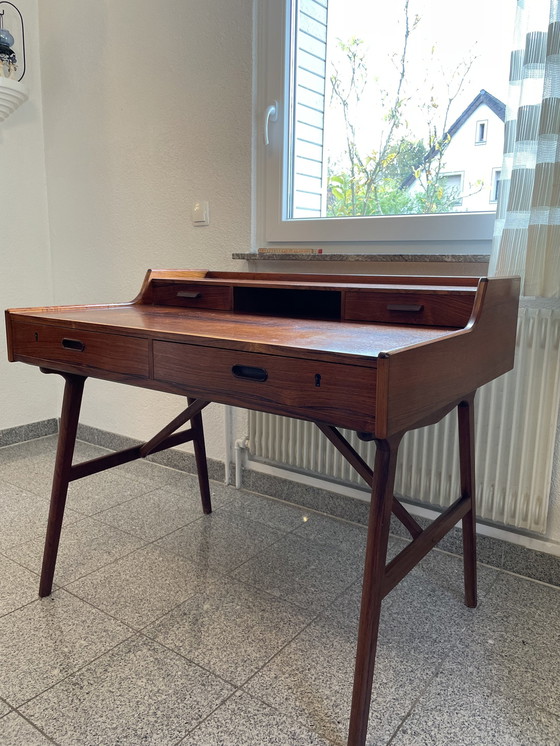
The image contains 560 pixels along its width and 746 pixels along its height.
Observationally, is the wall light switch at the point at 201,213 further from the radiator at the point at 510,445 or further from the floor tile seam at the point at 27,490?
the floor tile seam at the point at 27,490

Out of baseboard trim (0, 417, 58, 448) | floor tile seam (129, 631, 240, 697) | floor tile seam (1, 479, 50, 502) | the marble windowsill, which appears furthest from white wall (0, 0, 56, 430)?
floor tile seam (129, 631, 240, 697)

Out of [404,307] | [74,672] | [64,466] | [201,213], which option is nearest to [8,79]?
[201,213]

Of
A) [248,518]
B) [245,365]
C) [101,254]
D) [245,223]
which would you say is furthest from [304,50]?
[248,518]

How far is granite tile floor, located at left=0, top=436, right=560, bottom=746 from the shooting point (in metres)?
1.19

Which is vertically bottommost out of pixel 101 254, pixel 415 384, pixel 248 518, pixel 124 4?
pixel 248 518

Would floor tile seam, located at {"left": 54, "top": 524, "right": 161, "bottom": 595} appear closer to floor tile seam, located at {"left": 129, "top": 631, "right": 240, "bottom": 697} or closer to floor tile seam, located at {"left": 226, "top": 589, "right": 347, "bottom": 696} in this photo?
floor tile seam, located at {"left": 129, "top": 631, "right": 240, "bottom": 697}

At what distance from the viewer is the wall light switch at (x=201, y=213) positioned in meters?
2.32

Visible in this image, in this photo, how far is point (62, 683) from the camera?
4.26 ft

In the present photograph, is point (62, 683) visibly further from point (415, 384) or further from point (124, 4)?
point (124, 4)

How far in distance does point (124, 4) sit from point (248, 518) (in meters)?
2.16

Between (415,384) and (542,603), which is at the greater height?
(415,384)

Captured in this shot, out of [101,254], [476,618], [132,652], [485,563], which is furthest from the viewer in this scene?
[101,254]

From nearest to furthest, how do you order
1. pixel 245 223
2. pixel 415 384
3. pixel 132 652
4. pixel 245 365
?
pixel 415 384 → pixel 245 365 → pixel 132 652 → pixel 245 223

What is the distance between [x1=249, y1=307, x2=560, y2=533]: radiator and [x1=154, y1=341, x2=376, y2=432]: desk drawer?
860 millimetres
